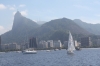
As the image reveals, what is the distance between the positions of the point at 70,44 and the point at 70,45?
60cm

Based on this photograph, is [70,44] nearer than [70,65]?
No

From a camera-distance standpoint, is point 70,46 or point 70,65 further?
point 70,46

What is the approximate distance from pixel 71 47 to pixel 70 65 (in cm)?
7901

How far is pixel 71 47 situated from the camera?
146250mm

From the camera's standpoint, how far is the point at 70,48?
14538cm

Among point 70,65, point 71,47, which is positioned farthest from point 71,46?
point 70,65

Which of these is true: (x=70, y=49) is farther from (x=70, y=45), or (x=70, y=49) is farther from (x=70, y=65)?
(x=70, y=65)

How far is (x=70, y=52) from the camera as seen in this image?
5571 inches

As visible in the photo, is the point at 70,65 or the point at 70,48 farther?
the point at 70,48

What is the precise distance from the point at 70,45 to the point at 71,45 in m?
1.00

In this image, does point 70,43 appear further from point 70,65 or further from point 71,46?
point 70,65

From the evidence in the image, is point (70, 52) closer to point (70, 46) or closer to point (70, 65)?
point (70, 46)

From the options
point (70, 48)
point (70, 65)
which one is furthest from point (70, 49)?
point (70, 65)

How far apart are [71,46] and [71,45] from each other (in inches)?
33.1
